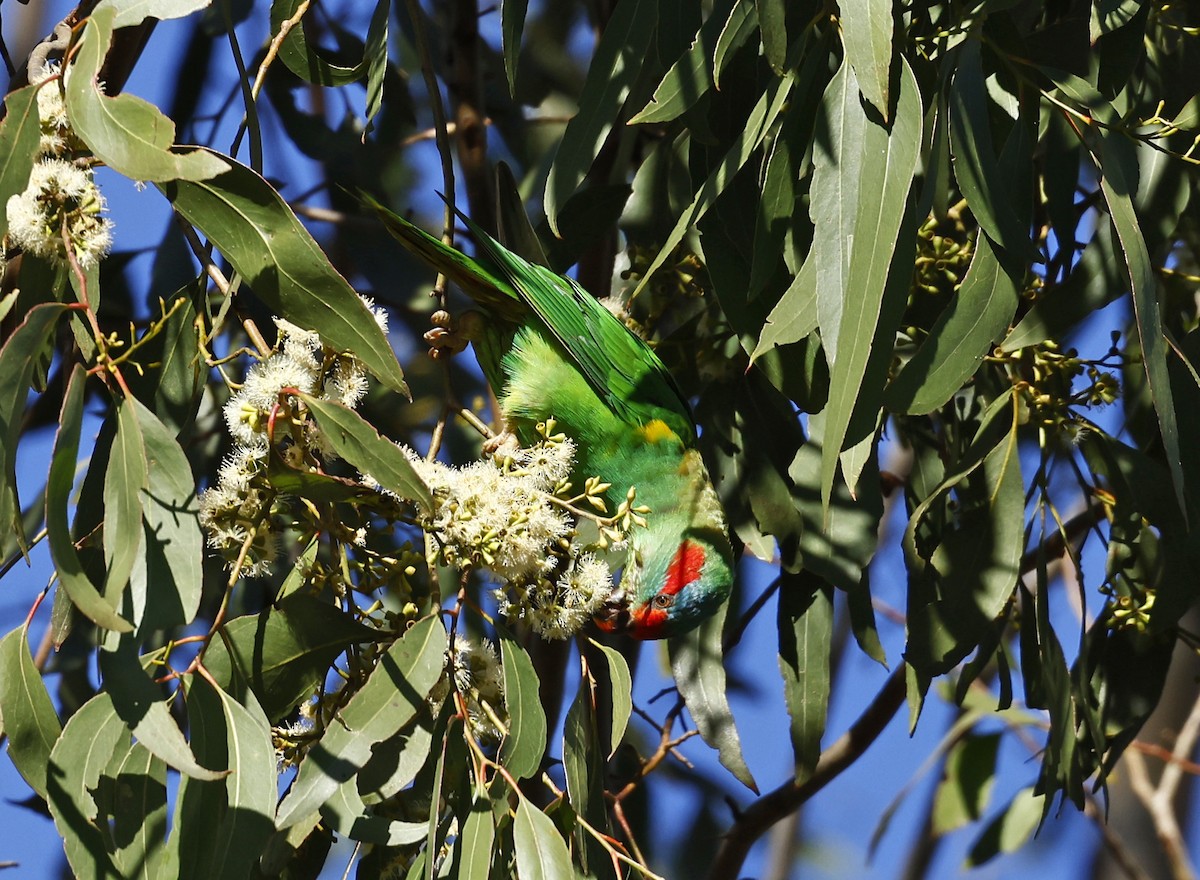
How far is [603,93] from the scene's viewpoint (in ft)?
6.55

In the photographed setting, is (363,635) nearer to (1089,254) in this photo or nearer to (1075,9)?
(1089,254)

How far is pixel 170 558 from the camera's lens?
151 cm

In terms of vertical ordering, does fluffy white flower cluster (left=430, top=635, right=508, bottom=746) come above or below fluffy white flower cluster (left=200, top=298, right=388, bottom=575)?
below

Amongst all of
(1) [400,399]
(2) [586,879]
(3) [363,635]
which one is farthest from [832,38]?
(1) [400,399]

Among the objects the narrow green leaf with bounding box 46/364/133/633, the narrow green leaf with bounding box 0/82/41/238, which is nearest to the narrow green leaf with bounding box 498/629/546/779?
the narrow green leaf with bounding box 46/364/133/633

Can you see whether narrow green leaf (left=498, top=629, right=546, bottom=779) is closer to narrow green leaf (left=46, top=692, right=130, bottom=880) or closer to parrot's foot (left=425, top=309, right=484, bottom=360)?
narrow green leaf (left=46, top=692, right=130, bottom=880)

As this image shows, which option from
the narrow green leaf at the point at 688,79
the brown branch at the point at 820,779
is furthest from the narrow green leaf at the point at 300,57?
the brown branch at the point at 820,779

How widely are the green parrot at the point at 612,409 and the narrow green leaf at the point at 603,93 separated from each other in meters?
0.45

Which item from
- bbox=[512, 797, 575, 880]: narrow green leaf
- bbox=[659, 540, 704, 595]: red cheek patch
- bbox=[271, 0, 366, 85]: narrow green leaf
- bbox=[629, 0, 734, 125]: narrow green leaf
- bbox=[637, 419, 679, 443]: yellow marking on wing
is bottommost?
bbox=[512, 797, 575, 880]: narrow green leaf

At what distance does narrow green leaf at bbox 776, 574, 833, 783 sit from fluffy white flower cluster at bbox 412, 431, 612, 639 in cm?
54

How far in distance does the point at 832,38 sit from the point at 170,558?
116cm

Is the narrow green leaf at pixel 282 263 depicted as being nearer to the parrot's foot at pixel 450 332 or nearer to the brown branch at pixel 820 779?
the parrot's foot at pixel 450 332

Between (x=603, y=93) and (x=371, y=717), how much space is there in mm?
1008

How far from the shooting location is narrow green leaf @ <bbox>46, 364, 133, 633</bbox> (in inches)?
50.8
